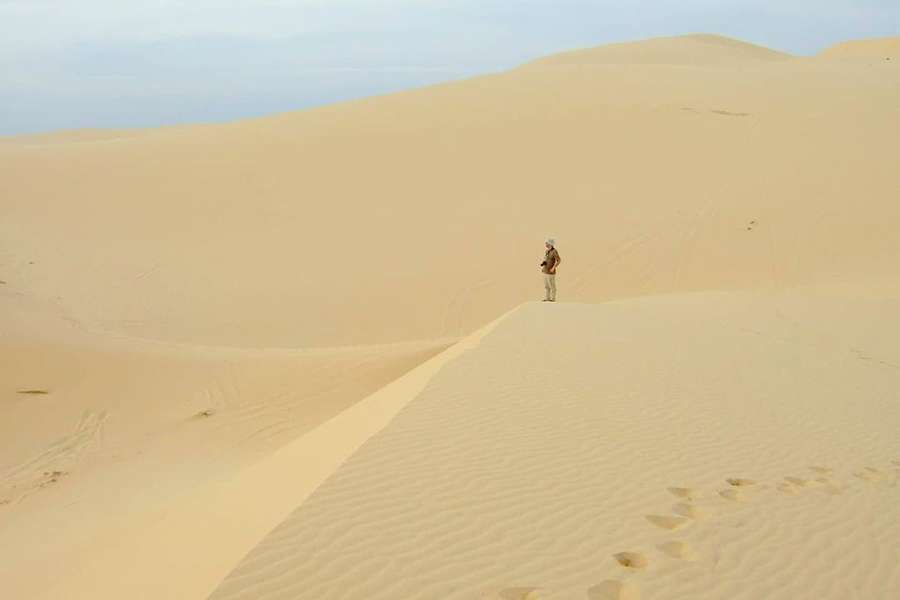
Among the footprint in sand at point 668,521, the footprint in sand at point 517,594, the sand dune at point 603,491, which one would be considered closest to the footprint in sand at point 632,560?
the sand dune at point 603,491

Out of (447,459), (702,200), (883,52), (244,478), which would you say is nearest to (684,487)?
(447,459)

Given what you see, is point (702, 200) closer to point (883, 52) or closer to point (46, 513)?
point (46, 513)

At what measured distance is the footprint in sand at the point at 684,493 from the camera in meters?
5.04

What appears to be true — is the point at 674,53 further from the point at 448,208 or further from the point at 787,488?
the point at 787,488

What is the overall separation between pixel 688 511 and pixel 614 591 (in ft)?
3.54

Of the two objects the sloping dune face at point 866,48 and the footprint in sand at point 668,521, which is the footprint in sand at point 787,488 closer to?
the footprint in sand at point 668,521

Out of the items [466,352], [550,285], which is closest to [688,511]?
[466,352]

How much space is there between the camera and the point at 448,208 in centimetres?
2041

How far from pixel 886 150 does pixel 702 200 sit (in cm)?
Answer: 607

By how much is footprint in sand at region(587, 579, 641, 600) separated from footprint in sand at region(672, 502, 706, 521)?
90cm

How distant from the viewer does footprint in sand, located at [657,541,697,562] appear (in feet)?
14.1

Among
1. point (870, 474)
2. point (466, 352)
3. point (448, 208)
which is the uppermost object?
point (448, 208)

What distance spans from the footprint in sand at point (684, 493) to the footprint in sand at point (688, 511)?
4.3 inches

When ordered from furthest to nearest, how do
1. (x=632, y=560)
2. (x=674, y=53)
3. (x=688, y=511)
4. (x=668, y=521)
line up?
1. (x=674, y=53)
2. (x=688, y=511)
3. (x=668, y=521)
4. (x=632, y=560)
